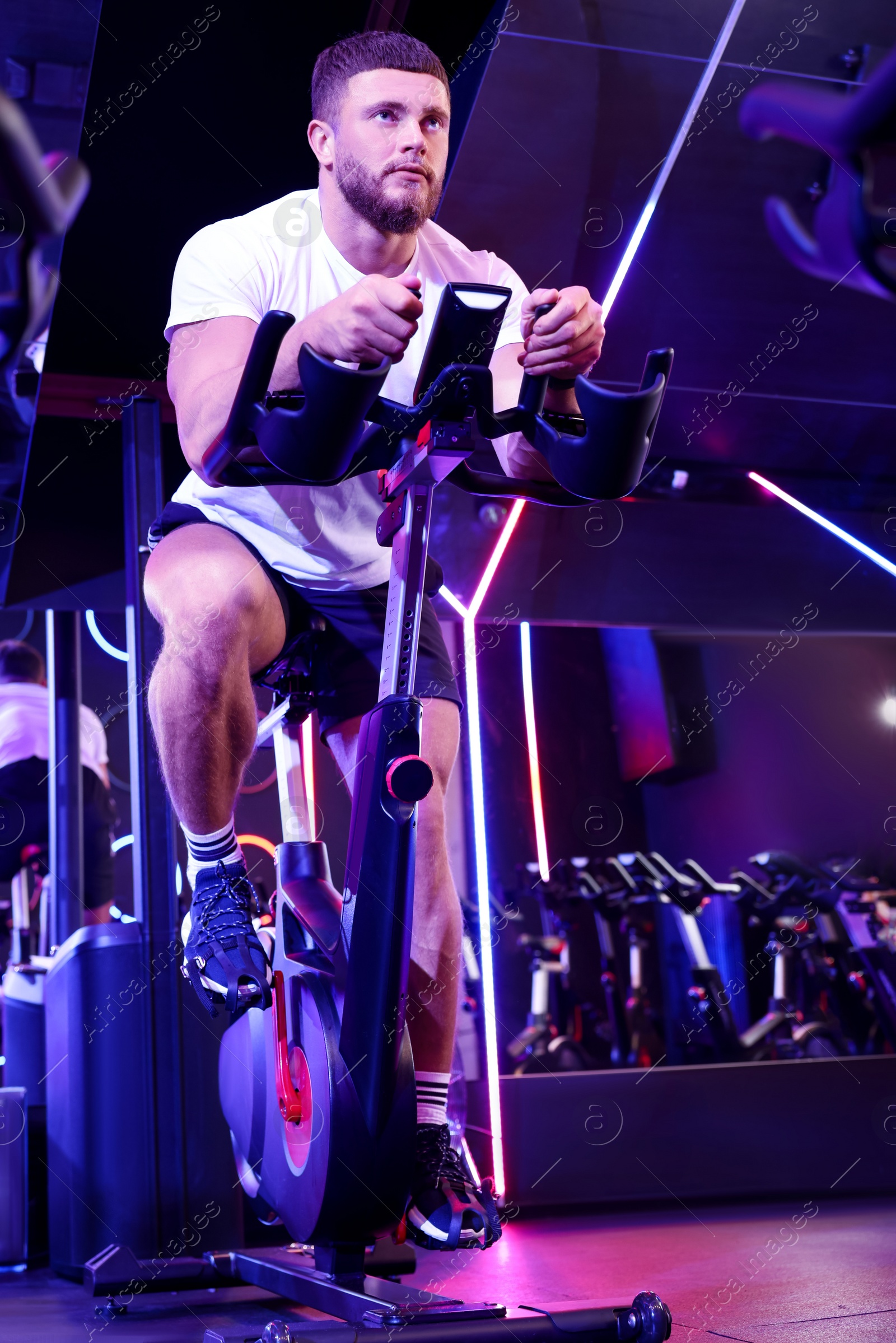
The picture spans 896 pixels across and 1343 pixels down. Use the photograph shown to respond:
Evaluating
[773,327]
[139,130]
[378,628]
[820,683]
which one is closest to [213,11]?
[139,130]

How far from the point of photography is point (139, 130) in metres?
2.46

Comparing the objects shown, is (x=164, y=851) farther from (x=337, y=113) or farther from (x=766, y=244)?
(x=766, y=244)

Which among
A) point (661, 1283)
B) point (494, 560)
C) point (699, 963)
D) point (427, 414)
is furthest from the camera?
point (699, 963)

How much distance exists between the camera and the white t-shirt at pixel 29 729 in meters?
4.72

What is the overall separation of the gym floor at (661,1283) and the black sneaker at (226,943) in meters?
0.42

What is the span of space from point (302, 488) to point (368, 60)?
2.06 ft

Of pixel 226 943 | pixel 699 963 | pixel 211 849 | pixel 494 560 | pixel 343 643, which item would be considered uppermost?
pixel 494 560

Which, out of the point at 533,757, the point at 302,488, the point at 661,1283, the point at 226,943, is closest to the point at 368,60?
the point at 302,488

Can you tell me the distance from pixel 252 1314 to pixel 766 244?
303 centimetres

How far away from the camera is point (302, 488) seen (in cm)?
182

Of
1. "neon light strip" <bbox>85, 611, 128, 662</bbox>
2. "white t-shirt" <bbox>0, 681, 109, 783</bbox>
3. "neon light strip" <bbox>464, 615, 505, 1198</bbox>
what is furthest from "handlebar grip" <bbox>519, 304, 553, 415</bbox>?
"neon light strip" <bbox>85, 611, 128, 662</bbox>

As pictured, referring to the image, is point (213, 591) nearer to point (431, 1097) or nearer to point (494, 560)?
point (431, 1097)

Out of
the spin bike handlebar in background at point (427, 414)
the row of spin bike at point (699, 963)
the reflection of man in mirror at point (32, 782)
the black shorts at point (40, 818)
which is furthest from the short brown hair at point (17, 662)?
the spin bike handlebar in background at point (427, 414)

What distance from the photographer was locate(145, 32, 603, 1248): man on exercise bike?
5.09 feet
